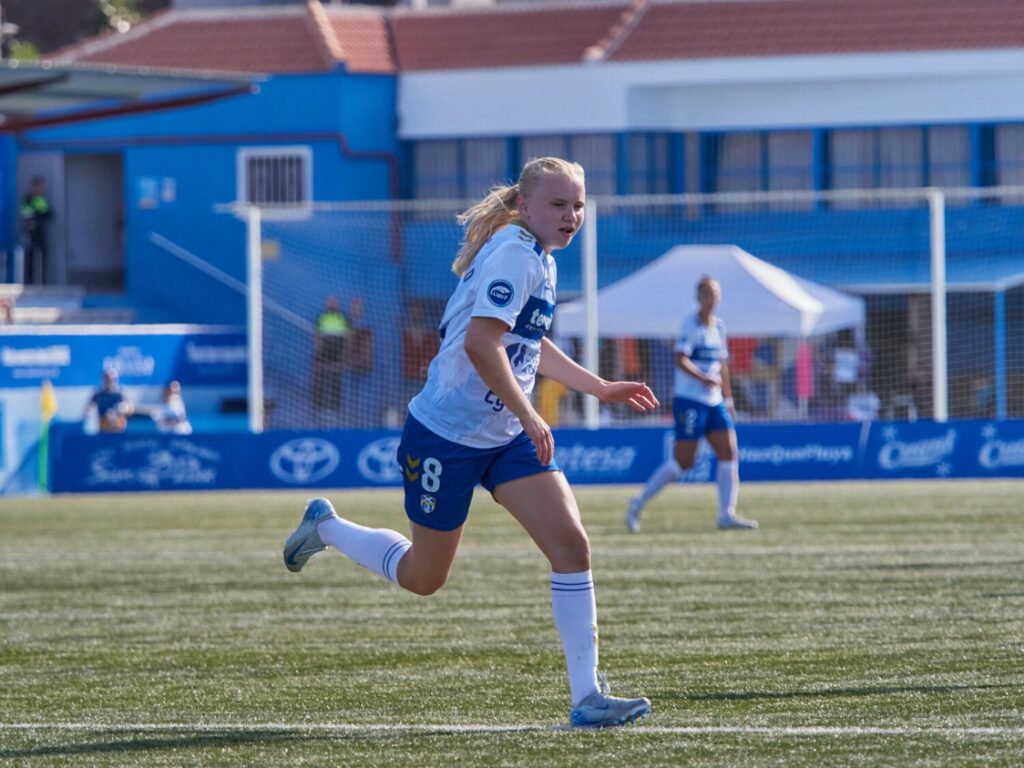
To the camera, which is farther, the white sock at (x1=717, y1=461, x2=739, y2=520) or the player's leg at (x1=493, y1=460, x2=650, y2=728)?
the white sock at (x1=717, y1=461, x2=739, y2=520)

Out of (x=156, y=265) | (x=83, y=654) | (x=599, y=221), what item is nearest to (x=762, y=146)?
(x=599, y=221)

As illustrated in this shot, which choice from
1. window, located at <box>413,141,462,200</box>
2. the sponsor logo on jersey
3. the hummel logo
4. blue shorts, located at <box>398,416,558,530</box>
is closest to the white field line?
blue shorts, located at <box>398,416,558,530</box>

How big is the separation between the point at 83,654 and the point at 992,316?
21857 millimetres

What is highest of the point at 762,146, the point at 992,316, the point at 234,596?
the point at 762,146

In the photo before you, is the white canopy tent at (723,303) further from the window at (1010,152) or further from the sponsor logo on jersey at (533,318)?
the sponsor logo on jersey at (533,318)

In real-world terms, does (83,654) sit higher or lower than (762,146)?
lower

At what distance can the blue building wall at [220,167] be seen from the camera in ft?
120

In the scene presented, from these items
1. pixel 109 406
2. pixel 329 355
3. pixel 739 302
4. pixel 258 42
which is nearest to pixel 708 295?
pixel 739 302

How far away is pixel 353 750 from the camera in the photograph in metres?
6.07

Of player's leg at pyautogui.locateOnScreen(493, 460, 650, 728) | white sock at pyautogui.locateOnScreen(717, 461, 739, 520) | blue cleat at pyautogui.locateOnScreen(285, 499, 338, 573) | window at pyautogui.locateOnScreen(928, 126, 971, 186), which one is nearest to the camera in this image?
player's leg at pyautogui.locateOnScreen(493, 460, 650, 728)

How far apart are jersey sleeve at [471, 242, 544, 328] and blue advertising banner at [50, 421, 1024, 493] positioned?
15927 mm

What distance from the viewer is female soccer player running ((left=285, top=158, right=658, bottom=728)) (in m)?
6.14

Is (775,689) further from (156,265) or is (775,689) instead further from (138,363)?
(156,265)

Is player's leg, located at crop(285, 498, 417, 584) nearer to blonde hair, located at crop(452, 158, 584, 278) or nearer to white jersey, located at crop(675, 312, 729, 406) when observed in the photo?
blonde hair, located at crop(452, 158, 584, 278)
